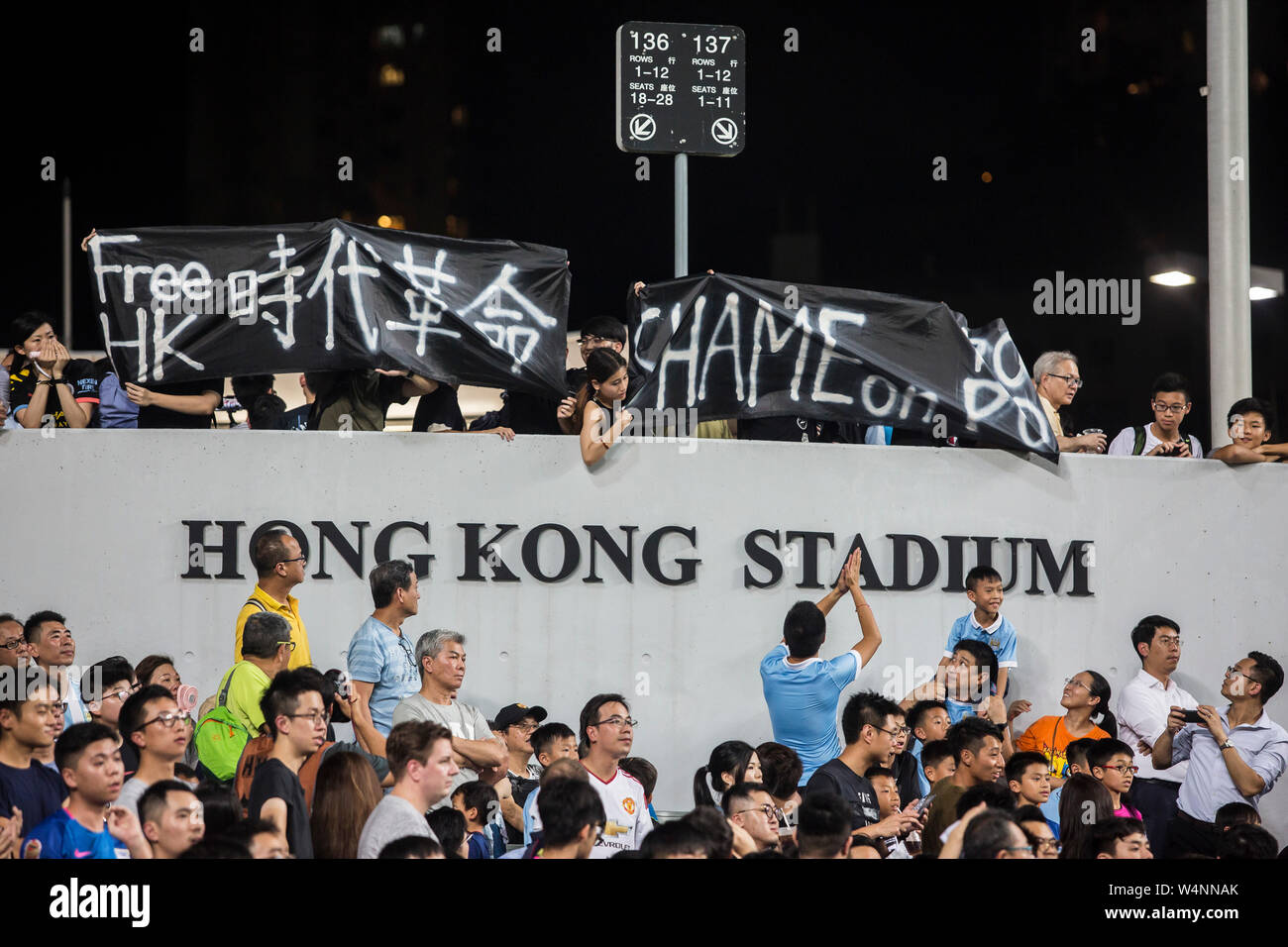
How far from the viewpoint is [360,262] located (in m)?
9.45

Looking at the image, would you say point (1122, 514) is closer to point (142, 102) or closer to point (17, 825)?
point (17, 825)

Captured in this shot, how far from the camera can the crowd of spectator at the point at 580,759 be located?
6.07 metres

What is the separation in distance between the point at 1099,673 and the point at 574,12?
11.3 meters

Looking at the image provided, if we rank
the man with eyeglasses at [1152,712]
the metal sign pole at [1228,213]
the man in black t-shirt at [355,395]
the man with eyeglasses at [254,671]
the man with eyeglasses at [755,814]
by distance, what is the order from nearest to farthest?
the man with eyeglasses at [755,814] → the man with eyeglasses at [254,671] → the man with eyeglasses at [1152,712] → the man in black t-shirt at [355,395] → the metal sign pole at [1228,213]

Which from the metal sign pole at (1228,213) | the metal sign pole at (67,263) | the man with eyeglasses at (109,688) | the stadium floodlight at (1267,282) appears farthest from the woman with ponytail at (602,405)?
the metal sign pole at (67,263)

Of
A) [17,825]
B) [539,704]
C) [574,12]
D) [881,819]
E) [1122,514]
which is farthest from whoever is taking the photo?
[574,12]

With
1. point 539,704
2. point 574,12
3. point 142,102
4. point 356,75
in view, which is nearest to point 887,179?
point 574,12

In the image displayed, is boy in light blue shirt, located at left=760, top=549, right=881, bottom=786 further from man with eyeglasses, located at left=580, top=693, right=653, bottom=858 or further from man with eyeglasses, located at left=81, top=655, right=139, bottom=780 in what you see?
man with eyeglasses, located at left=81, top=655, right=139, bottom=780

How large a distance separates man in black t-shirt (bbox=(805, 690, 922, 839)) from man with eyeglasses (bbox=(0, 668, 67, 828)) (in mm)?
3227

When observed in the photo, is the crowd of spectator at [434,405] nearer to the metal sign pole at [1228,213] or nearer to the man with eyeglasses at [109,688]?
the metal sign pole at [1228,213]

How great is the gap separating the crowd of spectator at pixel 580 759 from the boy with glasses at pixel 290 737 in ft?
0.03

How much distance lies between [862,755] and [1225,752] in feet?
6.43

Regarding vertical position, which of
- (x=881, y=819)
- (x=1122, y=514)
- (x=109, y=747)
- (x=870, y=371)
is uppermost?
(x=870, y=371)

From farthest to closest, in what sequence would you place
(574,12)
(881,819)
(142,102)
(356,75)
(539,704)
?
(356,75)
(142,102)
(574,12)
(539,704)
(881,819)
